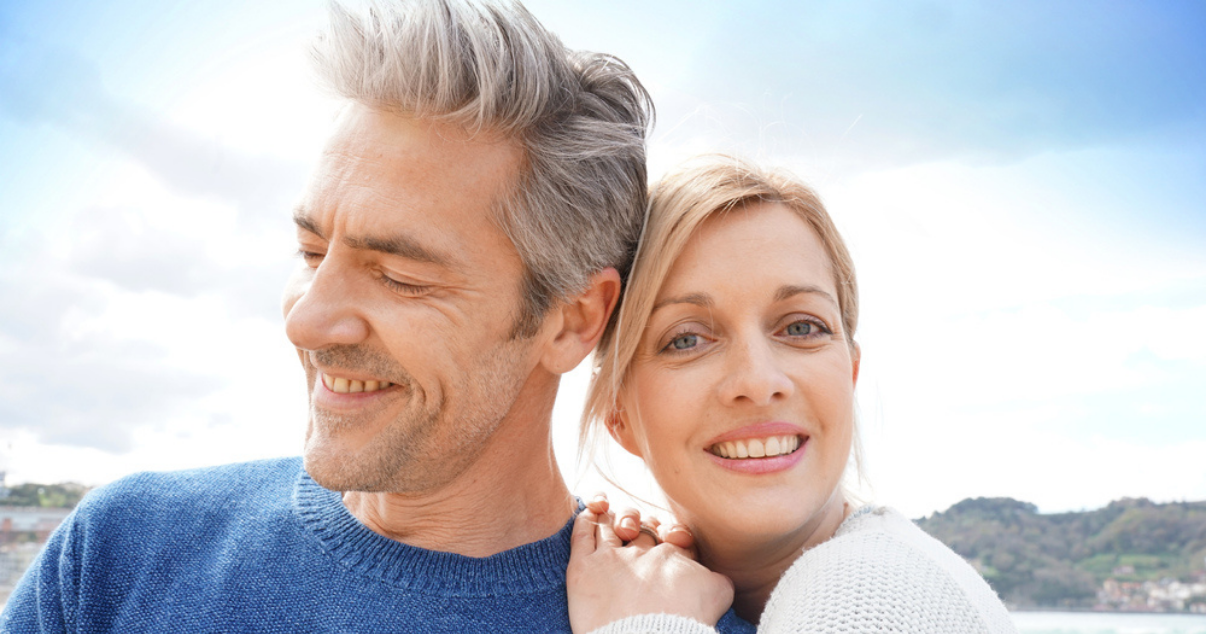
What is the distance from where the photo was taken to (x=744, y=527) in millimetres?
1601

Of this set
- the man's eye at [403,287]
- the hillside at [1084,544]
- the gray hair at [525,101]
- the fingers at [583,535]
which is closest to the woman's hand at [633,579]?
the fingers at [583,535]

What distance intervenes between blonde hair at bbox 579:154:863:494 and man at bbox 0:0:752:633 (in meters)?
0.11

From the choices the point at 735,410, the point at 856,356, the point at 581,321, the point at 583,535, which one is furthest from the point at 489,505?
the point at 856,356

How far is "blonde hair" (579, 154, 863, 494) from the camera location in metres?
1.67

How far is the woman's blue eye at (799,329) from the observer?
168 centimetres

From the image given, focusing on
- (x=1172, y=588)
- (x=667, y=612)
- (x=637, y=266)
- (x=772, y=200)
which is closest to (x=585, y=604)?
(x=667, y=612)

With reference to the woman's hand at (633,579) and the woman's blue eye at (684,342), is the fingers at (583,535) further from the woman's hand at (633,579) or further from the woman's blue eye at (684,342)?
the woman's blue eye at (684,342)

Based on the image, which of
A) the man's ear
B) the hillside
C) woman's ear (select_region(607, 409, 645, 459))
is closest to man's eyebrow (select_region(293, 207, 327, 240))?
the man's ear

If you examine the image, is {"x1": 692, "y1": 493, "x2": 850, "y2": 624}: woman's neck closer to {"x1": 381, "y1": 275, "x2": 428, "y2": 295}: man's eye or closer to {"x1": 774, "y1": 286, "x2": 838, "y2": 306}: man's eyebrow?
{"x1": 774, "y1": 286, "x2": 838, "y2": 306}: man's eyebrow

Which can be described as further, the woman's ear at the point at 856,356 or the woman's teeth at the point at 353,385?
the woman's ear at the point at 856,356

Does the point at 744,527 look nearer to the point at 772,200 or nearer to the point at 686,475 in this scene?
the point at 686,475

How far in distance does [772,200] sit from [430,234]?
0.72 meters

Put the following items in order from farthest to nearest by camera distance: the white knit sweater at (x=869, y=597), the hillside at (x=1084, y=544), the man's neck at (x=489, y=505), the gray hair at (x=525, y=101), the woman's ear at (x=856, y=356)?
1. the hillside at (x=1084, y=544)
2. the woman's ear at (x=856, y=356)
3. the man's neck at (x=489, y=505)
4. the gray hair at (x=525, y=101)
5. the white knit sweater at (x=869, y=597)

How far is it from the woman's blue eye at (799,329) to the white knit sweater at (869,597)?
1.30ft
